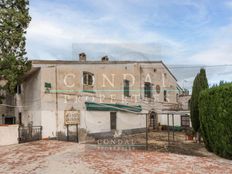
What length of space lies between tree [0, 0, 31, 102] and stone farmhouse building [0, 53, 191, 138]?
5.97 feet

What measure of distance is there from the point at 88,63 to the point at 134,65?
6570 mm

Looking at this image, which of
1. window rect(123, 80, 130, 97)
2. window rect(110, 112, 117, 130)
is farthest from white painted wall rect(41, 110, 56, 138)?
window rect(123, 80, 130, 97)

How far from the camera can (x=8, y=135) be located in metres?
16.8

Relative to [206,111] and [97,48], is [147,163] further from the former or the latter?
[97,48]

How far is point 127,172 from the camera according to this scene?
9.49m

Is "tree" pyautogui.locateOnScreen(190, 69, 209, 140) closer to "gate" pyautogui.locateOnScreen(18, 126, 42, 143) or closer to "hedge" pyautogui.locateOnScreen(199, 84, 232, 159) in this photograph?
"hedge" pyautogui.locateOnScreen(199, 84, 232, 159)

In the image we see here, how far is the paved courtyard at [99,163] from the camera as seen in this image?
9.91m

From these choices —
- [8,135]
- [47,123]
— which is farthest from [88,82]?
[8,135]

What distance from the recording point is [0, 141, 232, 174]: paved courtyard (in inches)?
390

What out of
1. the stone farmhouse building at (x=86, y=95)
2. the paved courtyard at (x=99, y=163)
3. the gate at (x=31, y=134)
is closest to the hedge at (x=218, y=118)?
the paved courtyard at (x=99, y=163)

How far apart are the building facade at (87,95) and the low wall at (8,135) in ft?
7.46

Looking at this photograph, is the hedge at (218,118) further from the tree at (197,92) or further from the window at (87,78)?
the window at (87,78)

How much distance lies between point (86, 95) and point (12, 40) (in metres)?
7.28

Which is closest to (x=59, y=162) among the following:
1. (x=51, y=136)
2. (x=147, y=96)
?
(x=51, y=136)
